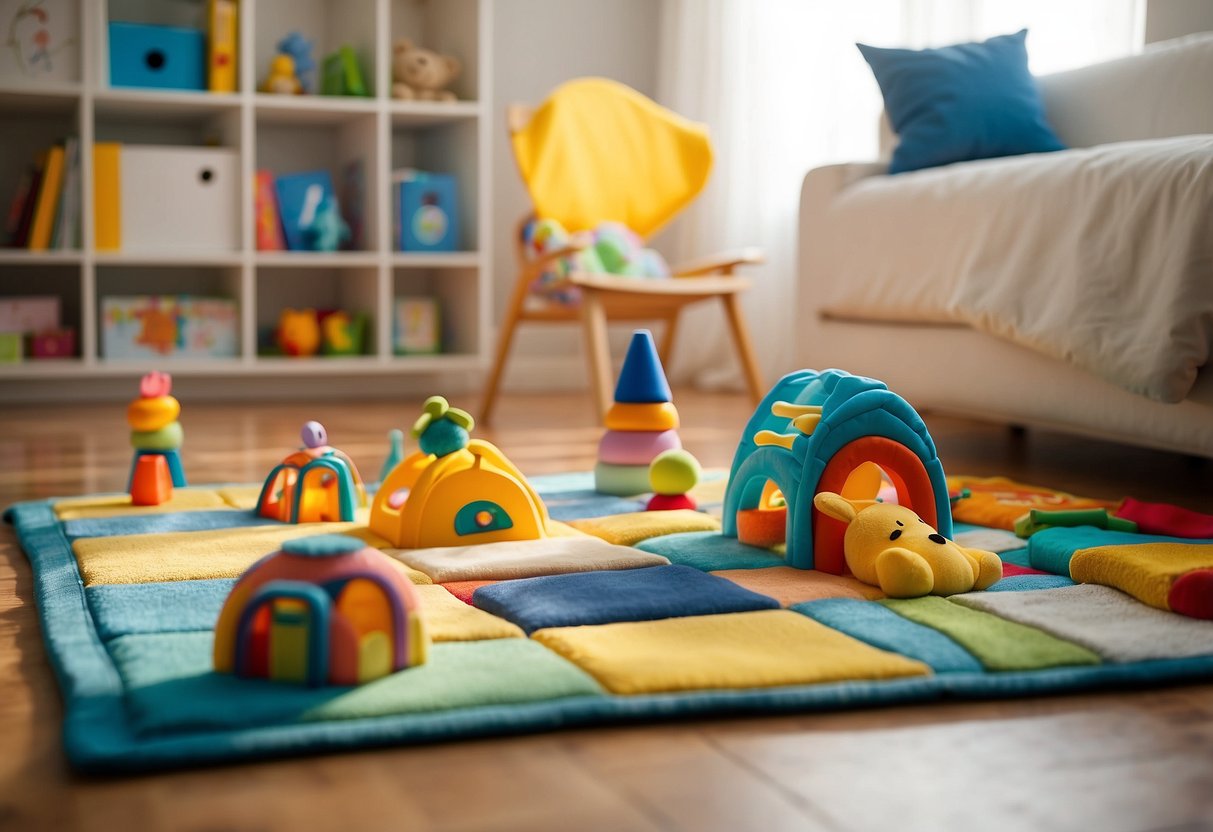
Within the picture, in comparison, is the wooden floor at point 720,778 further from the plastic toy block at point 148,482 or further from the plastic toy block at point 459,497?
the plastic toy block at point 148,482

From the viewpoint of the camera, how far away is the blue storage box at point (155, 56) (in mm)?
3281

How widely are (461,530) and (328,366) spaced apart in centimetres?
202

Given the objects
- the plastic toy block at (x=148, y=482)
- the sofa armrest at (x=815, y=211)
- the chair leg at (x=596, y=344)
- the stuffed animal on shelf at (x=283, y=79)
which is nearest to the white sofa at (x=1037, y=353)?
the sofa armrest at (x=815, y=211)

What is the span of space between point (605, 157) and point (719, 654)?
7.91ft

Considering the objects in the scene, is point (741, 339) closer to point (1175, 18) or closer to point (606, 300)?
point (606, 300)

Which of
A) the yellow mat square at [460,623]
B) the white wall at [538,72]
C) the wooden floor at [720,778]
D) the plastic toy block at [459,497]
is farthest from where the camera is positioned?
the white wall at [538,72]

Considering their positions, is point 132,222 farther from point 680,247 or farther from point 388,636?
point 388,636

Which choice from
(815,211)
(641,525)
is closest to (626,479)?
(641,525)

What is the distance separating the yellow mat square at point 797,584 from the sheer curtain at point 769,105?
2129 millimetres

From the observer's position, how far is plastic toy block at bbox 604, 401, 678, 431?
189cm

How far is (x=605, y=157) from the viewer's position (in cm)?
330

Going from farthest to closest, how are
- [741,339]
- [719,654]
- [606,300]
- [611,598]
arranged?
[741,339], [606,300], [611,598], [719,654]

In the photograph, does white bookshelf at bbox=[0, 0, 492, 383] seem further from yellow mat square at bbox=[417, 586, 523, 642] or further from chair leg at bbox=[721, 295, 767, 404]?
yellow mat square at bbox=[417, 586, 523, 642]

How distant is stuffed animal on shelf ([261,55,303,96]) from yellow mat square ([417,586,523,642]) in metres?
2.50
